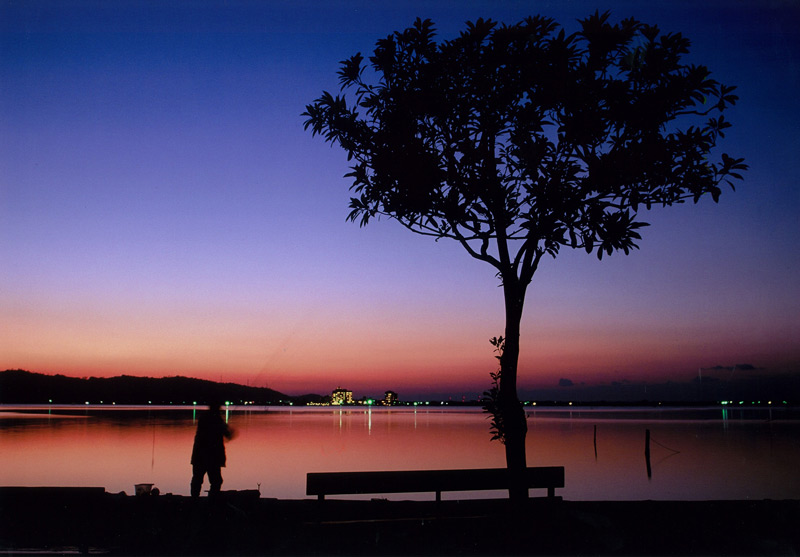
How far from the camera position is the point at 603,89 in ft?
40.8

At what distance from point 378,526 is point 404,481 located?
1.02 metres

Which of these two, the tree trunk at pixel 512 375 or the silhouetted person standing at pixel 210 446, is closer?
the tree trunk at pixel 512 375

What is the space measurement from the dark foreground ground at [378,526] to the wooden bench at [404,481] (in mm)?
502

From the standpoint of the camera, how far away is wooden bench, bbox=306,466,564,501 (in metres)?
A: 12.2

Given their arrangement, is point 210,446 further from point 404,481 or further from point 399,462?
point 399,462

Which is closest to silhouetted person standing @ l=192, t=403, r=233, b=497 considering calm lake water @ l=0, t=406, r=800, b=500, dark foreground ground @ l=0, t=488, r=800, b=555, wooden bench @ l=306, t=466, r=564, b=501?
dark foreground ground @ l=0, t=488, r=800, b=555

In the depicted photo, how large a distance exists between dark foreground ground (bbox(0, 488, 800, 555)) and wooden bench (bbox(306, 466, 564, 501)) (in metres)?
0.50

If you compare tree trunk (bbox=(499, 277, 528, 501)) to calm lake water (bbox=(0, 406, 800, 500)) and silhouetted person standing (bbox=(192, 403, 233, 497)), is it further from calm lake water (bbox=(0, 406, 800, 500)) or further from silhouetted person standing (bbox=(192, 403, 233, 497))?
calm lake water (bbox=(0, 406, 800, 500))

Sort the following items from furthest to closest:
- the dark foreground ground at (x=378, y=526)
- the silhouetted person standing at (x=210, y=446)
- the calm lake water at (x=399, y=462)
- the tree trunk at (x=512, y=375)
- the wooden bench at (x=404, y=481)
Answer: the calm lake water at (x=399, y=462) < the silhouetted person standing at (x=210, y=446) < the tree trunk at (x=512, y=375) < the wooden bench at (x=404, y=481) < the dark foreground ground at (x=378, y=526)

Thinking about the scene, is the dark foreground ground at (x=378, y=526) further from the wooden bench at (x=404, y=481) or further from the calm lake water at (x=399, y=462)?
the calm lake water at (x=399, y=462)

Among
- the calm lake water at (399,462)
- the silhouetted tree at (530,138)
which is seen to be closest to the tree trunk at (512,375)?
the silhouetted tree at (530,138)

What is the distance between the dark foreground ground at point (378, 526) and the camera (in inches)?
413

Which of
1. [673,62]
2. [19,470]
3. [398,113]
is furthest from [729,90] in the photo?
[19,470]

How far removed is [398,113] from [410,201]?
6.13ft
